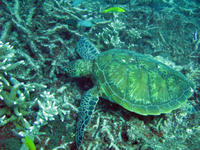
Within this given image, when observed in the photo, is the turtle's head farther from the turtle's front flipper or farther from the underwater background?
the turtle's front flipper

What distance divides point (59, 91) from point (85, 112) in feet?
2.29

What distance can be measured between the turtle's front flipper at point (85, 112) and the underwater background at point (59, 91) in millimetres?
160

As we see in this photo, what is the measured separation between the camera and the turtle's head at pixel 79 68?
2801mm

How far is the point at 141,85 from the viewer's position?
8.10 feet

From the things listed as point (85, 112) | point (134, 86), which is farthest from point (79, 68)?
point (134, 86)

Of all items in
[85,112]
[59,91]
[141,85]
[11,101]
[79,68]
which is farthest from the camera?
[79,68]

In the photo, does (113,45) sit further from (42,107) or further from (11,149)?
(11,149)

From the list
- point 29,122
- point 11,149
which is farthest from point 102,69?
point 11,149

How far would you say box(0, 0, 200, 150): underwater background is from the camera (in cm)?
204

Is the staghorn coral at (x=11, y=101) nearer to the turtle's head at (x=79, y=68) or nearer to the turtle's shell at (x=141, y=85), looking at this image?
the turtle's head at (x=79, y=68)

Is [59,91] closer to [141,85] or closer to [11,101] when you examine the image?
[11,101]

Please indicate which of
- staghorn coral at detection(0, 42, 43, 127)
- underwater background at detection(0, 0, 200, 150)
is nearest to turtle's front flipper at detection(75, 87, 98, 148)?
underwater background at detection(0, 0, 200, 150)

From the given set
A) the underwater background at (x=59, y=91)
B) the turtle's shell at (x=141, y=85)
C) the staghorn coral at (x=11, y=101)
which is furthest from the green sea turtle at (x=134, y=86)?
the staghorn coral at (x=11, y=101)

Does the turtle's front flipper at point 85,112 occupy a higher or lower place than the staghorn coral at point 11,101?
lower
